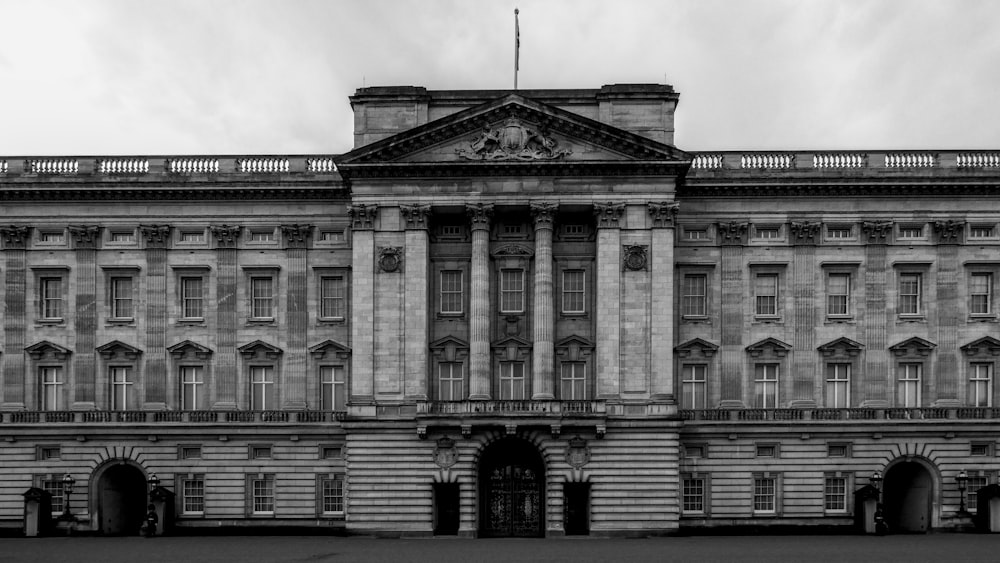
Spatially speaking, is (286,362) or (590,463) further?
(286,362)

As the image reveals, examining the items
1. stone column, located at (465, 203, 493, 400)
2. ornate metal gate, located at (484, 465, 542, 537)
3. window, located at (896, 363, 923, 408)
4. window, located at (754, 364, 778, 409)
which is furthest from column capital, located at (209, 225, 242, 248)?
window, located at (896, 363, 923, 408)

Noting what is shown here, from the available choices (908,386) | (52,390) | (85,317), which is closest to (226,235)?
(85,317)

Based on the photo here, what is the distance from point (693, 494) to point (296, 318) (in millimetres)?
21408

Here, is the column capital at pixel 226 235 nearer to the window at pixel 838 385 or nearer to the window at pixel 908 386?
the window at pixel 838 385

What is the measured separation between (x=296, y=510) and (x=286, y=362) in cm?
729

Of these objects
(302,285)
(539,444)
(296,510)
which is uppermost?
(302,285)

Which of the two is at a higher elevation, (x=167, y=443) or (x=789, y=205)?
(x=789, y=205)

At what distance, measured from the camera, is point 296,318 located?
59.2 metres

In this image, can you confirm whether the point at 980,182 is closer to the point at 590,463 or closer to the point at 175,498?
the point at 590,463

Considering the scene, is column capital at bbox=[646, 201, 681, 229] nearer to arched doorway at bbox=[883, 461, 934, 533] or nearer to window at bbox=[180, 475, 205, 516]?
arched doorway at bbox=[883, 461, 934, 533]

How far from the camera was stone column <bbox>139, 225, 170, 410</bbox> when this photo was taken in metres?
59.0

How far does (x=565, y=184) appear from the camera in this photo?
55.9 meters

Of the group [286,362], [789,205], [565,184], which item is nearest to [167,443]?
[286,362]

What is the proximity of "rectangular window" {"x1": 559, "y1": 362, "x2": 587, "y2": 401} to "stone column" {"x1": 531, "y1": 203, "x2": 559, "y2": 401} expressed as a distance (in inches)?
38.3
